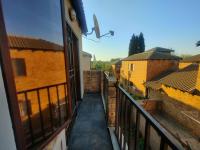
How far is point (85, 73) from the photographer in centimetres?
554

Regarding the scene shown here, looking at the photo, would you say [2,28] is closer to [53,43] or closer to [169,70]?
[53,43]

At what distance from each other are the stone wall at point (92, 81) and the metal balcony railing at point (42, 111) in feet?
12.8

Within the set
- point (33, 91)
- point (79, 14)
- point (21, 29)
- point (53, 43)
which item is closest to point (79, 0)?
point (79, 14)

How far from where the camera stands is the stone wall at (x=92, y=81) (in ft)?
18.0

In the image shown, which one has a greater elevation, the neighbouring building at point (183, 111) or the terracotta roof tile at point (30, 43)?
the terracotta roof tile at point (30, 43)

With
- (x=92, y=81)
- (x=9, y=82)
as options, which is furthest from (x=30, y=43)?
(x=92, y=81)

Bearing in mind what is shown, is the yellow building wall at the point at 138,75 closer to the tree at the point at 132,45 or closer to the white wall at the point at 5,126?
the tree at the point at 132,45

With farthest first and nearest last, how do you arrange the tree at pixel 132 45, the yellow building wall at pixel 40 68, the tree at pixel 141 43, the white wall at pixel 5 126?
the tree at pixel 132 45, the tree at pixel 141 43, the yellow building wall at pixel 40 68, the white wall at pixel 5 126

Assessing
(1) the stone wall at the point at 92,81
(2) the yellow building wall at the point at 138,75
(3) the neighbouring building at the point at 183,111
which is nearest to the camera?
(1) the stone wall at the point at 92,81

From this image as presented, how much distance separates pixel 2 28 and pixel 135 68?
15106mm

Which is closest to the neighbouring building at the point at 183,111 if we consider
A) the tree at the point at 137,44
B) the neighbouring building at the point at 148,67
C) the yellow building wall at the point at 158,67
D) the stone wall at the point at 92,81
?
the yellow building wall at the point at 158,67

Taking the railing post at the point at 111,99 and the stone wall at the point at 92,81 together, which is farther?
the stone wall at the point at 92,81

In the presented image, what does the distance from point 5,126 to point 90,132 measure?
220 centimetres

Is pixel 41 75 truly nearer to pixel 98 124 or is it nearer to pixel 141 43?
pixel 98 124
